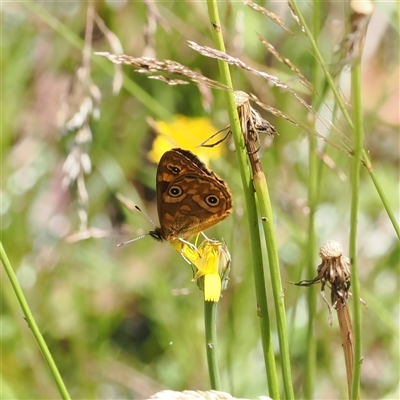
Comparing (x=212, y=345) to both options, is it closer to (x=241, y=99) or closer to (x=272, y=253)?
(x=272, y=253)

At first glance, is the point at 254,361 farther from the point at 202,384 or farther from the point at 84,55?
the point at 84,55

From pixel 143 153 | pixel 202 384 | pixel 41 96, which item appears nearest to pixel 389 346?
pixel 202 384

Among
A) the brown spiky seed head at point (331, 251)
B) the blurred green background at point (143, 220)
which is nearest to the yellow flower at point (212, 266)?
the brown spiky seed head at point (331, 251)

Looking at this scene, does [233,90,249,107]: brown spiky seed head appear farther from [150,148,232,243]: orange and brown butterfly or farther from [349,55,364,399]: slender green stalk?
[150,148,232,243]: orange and brown butterfly

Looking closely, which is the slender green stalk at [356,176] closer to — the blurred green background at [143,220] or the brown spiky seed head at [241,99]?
the brown spiky seed head at [241,99]

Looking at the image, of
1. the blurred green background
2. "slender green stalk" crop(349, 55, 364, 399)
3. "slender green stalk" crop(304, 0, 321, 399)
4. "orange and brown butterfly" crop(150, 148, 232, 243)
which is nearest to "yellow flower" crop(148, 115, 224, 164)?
the blurred green background
